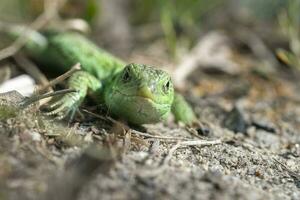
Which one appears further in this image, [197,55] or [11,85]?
[197,55]

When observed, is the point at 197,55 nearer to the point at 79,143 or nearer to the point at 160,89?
the point at 160,89

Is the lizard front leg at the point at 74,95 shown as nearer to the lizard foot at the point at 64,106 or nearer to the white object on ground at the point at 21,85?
the lizard foot at the point at 64,106

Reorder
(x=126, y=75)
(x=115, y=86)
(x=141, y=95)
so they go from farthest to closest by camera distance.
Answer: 1. (x=115, y=86)
2. (x=126, y=75)
3. (x=141, y=95)

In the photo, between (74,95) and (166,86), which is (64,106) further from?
(166,86)

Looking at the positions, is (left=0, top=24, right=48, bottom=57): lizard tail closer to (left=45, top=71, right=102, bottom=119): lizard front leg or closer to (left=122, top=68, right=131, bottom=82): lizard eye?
(left=45, top=71, right=102, bottom=119): lizard front leg

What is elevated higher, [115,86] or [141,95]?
[115,86]

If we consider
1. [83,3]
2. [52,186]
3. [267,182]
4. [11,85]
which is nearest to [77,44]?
[11,85]

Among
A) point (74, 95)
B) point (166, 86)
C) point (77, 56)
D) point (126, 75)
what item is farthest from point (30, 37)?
point (166, 86)
